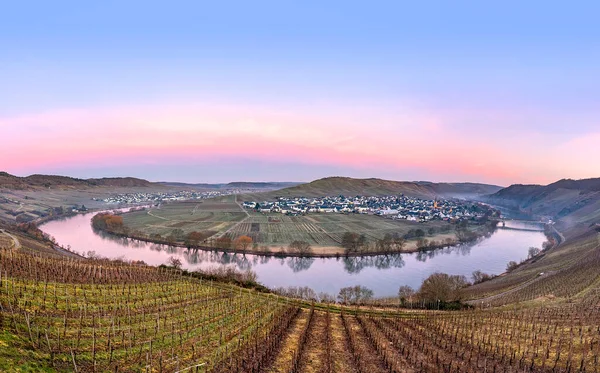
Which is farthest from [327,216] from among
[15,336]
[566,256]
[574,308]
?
[15,336]

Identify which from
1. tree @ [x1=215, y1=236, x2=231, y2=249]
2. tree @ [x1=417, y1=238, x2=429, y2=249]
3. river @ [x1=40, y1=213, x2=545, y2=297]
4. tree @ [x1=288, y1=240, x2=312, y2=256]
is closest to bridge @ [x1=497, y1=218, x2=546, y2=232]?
river @ [x1=40, y1=213, x2=545, y2=297]

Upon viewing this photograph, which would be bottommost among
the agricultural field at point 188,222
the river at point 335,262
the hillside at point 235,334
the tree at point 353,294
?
the river at point 335,262

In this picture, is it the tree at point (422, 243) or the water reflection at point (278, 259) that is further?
the tree at point (422, 243)

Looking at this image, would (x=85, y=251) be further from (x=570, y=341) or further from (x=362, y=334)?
(x=570, y=341)

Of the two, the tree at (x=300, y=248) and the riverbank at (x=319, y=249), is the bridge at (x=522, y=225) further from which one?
the tree at (x=300, y=248)

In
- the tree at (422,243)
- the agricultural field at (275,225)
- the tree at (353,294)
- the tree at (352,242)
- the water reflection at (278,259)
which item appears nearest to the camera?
the tree at (353,294)

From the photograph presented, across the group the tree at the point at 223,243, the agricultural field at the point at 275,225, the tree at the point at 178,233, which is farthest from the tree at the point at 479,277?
the tree at the point at 178,233

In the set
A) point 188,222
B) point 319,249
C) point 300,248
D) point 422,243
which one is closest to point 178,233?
point 188,222
